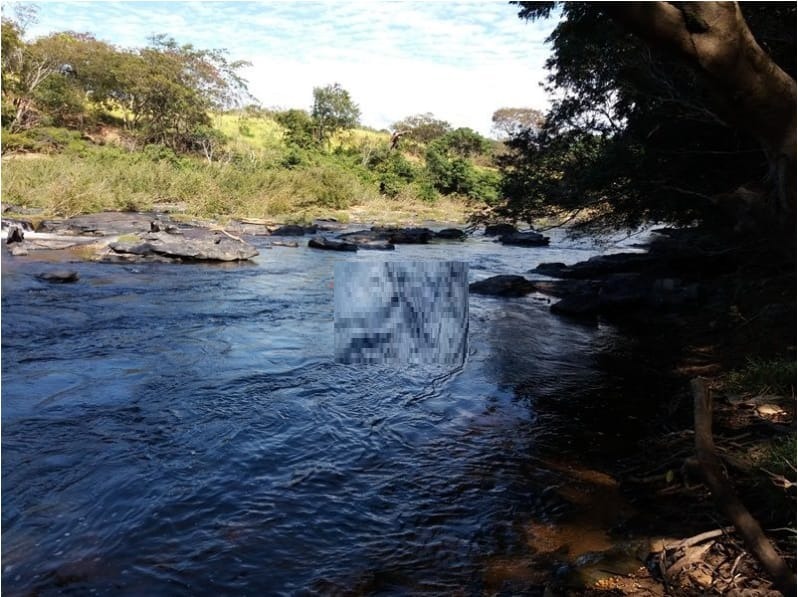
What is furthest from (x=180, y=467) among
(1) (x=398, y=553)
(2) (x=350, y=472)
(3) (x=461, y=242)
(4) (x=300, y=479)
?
(3) (x=461, y=242)

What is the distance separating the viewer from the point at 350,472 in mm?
4750

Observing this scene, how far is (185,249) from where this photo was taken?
15289 millimetres

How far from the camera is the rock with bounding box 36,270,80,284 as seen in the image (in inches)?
454

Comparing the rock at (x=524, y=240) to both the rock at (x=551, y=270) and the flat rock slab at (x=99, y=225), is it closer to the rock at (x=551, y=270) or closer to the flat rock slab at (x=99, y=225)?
the rock at (x=551, y=270)

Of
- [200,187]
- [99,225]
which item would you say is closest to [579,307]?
[99,225]

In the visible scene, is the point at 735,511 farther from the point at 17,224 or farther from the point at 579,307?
the point at 17,224

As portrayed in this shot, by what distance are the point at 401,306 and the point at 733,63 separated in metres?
3.18

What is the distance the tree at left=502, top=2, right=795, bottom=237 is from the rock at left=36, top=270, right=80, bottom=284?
7.82 m

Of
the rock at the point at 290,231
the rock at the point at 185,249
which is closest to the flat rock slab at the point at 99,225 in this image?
the rock at the point at 185,249

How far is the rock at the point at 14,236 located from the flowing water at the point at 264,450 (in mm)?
6451

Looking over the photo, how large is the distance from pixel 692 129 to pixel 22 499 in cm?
765

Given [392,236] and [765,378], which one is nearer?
[765,378]

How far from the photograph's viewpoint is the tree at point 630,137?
6676 millimetres

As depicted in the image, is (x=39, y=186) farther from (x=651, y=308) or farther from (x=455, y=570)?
(x=455, y=570)
